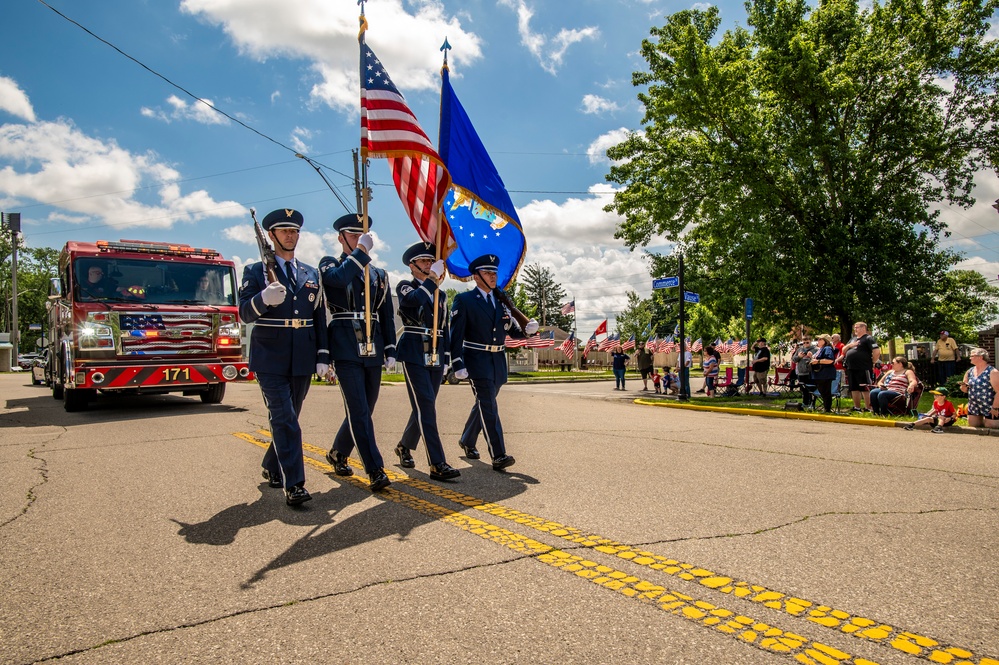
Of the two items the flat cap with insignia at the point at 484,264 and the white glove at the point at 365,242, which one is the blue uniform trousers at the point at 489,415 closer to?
the flat cap with insignia at the point at 484,264

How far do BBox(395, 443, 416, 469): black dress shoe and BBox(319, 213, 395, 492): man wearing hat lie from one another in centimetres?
93

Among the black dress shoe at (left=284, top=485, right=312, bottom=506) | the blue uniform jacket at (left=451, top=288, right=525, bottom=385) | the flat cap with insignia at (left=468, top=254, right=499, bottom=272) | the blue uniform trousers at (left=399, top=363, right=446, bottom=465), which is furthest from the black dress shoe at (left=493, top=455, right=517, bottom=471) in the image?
the black dress shoe at (left=284, top=485, right=312, bottom=506)

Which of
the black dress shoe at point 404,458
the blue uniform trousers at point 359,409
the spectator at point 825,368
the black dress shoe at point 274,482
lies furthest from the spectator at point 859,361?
the black dress shoe at point 274,482

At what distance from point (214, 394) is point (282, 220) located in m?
9.67

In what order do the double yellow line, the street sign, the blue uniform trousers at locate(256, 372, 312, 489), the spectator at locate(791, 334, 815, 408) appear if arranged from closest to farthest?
the double yellow line
the blue uniform trousers at locate(256, 372, 312, 489)
the spectator at locate(791, 334, 815, 408)
the street sign

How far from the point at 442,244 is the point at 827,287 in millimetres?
17396

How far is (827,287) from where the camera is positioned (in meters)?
20.9

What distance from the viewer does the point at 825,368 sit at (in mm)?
13180

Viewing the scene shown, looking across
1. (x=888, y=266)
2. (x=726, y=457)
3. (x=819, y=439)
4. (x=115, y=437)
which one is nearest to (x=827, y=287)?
(x=888, y=266)

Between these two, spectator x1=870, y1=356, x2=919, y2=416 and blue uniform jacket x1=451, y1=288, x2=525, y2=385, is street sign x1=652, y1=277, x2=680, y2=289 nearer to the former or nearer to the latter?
spectator x1=870, y1=356, x2=919, y2=416

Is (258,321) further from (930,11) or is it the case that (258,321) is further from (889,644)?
(930,11)

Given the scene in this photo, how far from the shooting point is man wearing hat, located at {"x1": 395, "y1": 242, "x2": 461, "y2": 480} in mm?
5895

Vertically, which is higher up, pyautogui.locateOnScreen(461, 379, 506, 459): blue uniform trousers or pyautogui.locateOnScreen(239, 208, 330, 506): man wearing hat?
pyautogui.locateOnScreen(239, 208, 330, 506): man wearing hat

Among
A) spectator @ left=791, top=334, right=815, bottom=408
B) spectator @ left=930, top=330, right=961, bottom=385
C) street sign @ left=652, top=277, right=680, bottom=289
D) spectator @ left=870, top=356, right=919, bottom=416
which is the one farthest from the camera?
spectator @ left=930, top=330, right=961, bottom=385
